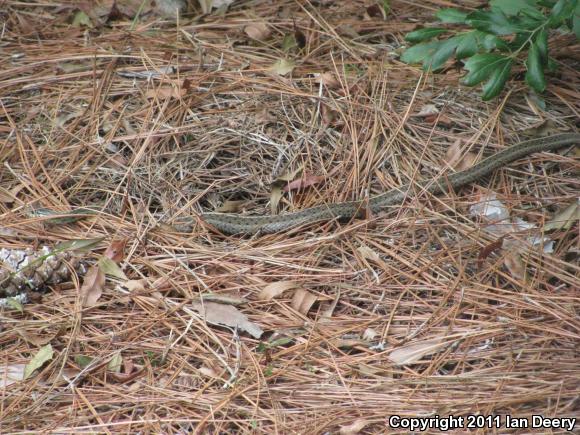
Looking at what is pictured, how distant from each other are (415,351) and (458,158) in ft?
5.85

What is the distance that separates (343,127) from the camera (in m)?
5.43

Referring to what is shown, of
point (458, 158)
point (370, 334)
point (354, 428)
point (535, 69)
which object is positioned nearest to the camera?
point (354, 428)

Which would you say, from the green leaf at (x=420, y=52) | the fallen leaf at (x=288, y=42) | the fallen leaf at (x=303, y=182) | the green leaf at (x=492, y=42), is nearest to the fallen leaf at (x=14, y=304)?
the fallen leaf at (x=303, y=182)

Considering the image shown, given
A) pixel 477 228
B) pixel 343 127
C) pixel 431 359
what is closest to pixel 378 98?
pixel 343 127

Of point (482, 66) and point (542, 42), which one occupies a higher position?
point (542, 42)

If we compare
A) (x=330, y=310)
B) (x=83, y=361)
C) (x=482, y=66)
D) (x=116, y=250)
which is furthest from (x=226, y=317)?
(x=482, y=66)

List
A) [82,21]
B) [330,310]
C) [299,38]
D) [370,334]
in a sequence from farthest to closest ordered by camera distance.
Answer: [82,21]
[299,38]
[330,310]
[370,334]

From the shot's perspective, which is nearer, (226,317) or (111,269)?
(226,317)

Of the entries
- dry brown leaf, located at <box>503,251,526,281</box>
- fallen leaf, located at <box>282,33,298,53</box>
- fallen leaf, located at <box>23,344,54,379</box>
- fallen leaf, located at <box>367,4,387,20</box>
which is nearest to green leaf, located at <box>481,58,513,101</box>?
dry brown leaf, located at <box>503,251,526,281</box>

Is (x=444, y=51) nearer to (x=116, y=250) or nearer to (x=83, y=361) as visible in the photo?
(x=116, y=250)

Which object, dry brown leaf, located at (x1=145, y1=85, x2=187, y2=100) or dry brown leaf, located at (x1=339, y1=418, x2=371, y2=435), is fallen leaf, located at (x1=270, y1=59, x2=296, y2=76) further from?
dry brown leaf, located at (x1=339, y1=418, x2=371, y2=435)

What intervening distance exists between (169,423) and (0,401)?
2.93 feet

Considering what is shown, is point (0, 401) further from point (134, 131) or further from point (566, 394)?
point (566, 394)

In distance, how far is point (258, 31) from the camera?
6.14 m
